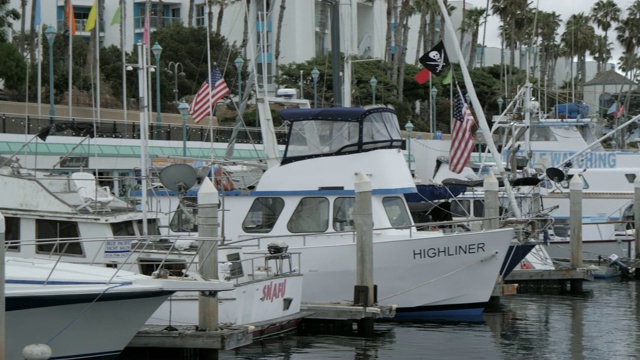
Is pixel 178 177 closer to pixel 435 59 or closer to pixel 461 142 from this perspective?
pixel 461 142

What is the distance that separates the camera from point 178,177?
21719 millimetres

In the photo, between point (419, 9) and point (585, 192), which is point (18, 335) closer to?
point (585, 192)

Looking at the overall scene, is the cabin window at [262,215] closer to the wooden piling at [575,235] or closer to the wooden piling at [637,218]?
the wooden piling at [575,235]

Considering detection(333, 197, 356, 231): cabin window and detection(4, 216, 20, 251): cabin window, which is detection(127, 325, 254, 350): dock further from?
detection(333, 197, 356, 231): cabin window

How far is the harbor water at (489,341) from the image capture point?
2025 centimetres

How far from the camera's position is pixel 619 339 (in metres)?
22.2

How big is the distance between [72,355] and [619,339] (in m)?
11.0

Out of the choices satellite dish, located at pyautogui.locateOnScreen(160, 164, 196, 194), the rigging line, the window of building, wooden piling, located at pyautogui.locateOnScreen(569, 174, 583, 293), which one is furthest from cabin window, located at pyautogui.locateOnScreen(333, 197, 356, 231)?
the window of building

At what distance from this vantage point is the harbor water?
66.4 ft

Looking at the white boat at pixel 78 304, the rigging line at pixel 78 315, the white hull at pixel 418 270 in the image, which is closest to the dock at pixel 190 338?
the white boat at pixel 78 304

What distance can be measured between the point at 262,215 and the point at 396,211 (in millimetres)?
2875

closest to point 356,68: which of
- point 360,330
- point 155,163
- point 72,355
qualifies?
point 155,163

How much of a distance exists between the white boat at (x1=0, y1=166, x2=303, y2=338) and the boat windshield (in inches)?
133

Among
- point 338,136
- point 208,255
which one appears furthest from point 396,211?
point 208,255
